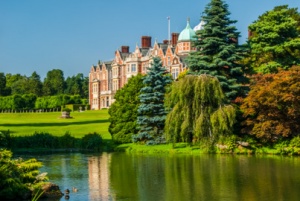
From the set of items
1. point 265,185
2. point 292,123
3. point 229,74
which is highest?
point 229,74

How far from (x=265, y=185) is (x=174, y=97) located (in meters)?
16.0

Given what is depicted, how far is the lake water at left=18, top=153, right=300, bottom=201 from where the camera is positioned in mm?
19344

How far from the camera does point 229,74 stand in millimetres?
39906

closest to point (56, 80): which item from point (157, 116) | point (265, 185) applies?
point (157, 116)

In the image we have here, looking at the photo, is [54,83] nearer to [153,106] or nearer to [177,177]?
[153,106]

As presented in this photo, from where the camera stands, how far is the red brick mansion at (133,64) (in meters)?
77.1

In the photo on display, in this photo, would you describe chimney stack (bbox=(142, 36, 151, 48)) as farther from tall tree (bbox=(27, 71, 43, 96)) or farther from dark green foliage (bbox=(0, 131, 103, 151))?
dark green foliage (bbox=(0, 131, 103, 151))

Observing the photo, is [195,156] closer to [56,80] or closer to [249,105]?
[249,105]

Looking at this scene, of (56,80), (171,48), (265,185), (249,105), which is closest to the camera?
(265,185)

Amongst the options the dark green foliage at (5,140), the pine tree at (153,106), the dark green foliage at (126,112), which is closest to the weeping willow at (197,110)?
the pine tree at (153,106)

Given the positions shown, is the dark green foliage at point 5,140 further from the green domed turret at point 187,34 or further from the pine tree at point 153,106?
the green domed turret at point 187,34

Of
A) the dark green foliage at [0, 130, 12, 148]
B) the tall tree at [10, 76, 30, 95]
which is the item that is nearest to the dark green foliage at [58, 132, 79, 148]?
the dark green foliage at [0, 130, 12, 148]

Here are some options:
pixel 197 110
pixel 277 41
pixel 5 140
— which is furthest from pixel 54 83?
pixel 197 110

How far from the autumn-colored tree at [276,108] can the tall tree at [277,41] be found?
6248mm
